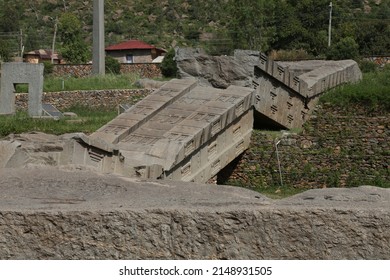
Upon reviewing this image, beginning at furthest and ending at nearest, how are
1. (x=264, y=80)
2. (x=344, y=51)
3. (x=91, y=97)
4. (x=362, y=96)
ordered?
(x=344, y=51)
(x=91, y=97)
(x=362, y=96)
(x=264, y=80)

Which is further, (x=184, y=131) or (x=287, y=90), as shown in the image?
(x=287, y=90)

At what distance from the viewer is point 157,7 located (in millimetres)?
62969

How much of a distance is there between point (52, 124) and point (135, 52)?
2980 cm

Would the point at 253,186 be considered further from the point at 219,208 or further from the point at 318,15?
the point at 318,15

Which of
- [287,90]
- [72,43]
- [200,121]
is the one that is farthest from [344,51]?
[72,43]

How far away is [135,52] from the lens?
47.1 m

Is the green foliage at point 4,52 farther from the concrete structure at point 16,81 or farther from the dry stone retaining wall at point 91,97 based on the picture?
the concrete structure at point 16,81

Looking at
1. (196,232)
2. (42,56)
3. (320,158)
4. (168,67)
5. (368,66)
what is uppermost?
(196,232)

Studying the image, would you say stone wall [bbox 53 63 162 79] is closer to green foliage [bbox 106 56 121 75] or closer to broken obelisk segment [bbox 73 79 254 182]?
green foliage [bbox 106 56 121 75]

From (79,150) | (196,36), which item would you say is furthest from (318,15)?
(79,150)

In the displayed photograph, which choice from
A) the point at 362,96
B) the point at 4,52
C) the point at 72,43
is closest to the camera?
the point at 362,96

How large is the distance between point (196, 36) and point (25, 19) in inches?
489

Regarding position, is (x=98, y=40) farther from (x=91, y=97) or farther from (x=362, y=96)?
(x=362, y=96)

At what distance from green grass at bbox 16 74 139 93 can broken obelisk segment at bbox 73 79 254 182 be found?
7361mm
